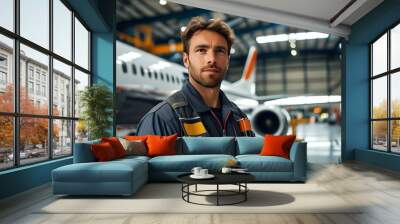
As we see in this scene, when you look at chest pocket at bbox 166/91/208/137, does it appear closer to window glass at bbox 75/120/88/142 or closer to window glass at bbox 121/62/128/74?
window glass at bbox 75/120/88/142

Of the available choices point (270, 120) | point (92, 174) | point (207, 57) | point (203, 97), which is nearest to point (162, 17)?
point (270, 120)

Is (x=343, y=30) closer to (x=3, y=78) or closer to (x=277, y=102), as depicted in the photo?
(x=277, y=102)

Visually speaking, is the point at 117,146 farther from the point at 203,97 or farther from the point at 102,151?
the point at 203,97

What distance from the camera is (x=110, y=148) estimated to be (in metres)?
3.92

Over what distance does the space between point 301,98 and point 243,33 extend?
564 cm

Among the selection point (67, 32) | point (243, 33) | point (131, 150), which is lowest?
point (131, 150)

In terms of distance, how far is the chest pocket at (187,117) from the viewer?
5.27 meters

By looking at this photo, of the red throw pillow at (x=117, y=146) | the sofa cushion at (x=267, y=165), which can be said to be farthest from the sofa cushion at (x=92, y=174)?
the sofa cushion at (x=267, y=165)

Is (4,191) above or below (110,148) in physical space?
below

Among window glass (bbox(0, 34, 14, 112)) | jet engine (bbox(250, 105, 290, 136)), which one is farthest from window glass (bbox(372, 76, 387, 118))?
window glass (bbox(0, 34, 14, 112))

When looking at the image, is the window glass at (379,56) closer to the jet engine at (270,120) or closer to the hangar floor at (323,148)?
the hangar floor at (323,148)

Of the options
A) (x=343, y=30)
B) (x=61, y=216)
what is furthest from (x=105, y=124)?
(x=343, y=30)

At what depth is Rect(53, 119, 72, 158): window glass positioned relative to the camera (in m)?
4.95

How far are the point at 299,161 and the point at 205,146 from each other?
1144 mm
